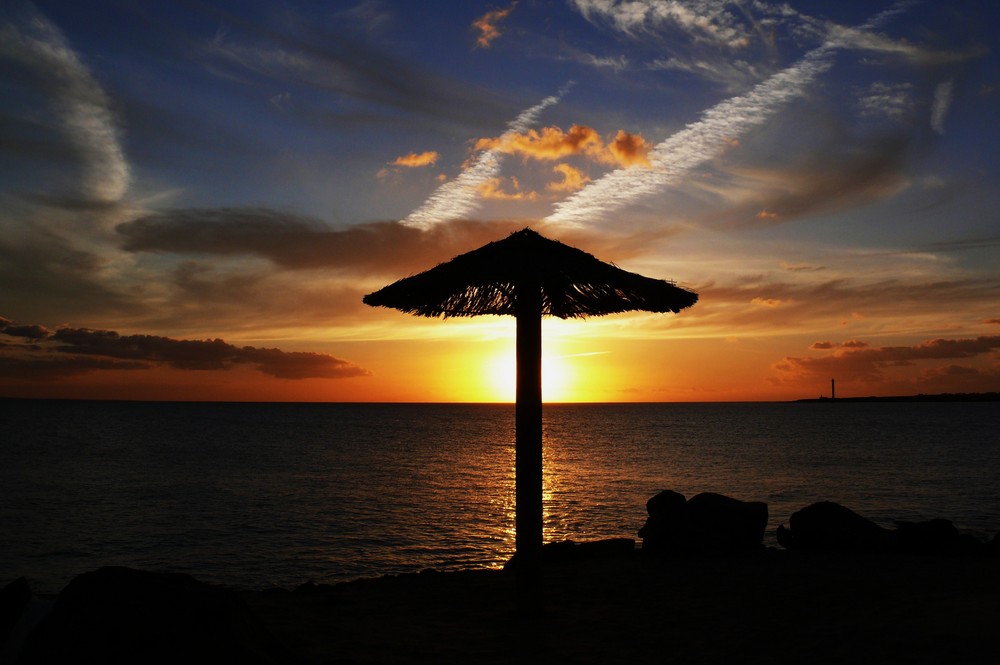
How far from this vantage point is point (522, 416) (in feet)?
27.3

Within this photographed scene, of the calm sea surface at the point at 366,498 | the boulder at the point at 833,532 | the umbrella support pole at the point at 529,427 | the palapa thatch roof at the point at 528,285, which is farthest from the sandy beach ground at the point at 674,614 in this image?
the calm sea surface at the point at 366,498

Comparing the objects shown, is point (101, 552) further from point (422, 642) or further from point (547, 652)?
point (547, 652)

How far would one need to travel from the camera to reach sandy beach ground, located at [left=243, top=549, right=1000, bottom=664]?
7.46 m

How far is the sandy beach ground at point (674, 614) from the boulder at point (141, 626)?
187 cm

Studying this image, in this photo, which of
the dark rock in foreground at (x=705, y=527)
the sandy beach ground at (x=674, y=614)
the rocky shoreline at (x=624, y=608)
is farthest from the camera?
the dark rock in foreground at (x=705, y=527)

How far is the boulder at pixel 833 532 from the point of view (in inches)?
522

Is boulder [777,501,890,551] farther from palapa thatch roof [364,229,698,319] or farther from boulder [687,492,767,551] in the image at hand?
palapa thatch roof [364,229,698,319]

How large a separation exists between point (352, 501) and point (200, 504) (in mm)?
6400

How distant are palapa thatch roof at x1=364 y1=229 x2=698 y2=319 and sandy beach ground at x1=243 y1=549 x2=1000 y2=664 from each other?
11.8 feet

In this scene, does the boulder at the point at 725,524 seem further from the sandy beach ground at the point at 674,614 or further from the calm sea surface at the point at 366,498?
the calm sea surface at the point at 366,498

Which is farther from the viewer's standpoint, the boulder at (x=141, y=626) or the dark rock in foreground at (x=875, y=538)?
the dark rock in foreground at (x=875, y=538)

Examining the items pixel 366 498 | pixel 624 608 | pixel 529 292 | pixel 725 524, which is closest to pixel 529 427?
pixel 529 292

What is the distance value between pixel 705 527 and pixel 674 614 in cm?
453

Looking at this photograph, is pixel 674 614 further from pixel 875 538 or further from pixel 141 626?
pixel 141 626
